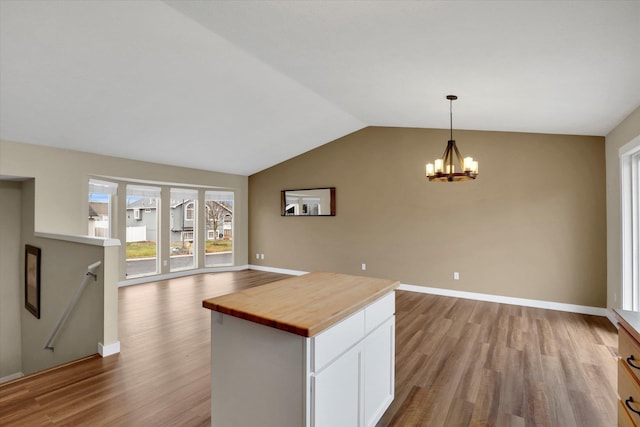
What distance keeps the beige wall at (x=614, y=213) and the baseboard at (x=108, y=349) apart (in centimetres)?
562

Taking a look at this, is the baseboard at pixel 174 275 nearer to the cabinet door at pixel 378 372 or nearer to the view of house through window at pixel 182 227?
the view of house through window at pixel 182 227

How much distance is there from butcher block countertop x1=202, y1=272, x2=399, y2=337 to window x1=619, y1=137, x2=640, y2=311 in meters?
3.36

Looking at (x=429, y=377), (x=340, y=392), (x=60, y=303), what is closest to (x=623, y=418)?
(x=340, y=392)

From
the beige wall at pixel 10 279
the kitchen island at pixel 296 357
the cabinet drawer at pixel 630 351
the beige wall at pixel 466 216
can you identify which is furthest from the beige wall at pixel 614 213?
the beige wall at pixel 10 279

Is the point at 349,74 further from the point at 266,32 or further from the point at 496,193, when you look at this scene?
the point at 496,193

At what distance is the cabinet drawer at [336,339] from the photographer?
4.70ft

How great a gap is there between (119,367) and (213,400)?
1736mm

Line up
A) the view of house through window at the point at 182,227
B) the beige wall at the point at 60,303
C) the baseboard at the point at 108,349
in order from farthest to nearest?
the view of house through window at the point at 182,227
the beige wall at the point at 60,303
the baseboard at the point at 108,349

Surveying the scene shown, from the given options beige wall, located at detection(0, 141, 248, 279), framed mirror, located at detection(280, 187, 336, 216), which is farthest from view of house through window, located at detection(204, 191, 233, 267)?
beige wall, located at detection(0, 141, 248, 279)

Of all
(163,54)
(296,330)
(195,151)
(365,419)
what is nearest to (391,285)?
(365,419)

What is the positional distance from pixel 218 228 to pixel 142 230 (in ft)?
5.64

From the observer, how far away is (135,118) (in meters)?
4.41

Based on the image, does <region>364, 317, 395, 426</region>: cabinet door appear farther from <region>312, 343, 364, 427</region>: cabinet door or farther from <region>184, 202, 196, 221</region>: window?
<region>184, 202, 196, 221</region>: window

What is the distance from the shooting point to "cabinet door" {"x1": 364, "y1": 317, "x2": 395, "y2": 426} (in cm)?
194
